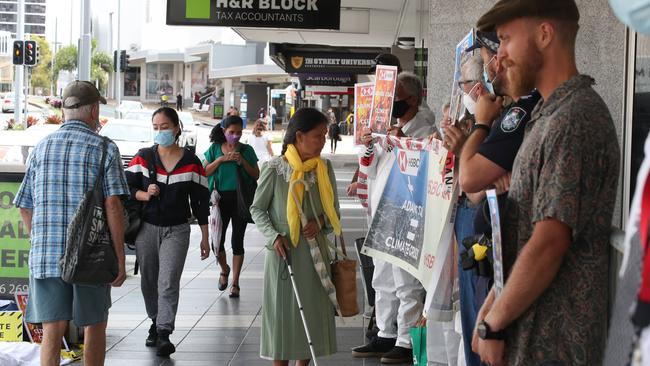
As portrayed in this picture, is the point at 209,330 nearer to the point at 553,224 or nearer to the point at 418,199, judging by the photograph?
the point at 418,199

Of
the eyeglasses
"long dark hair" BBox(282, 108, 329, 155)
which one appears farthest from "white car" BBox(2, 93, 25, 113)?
the eyeglasses

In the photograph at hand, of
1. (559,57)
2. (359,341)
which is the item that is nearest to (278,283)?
(359,341)

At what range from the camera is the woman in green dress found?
607 cm

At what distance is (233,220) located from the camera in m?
10.7

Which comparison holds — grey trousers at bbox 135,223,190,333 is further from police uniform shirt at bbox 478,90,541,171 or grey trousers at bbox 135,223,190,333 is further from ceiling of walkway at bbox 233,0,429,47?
police uniform shirt at bbox 478,90,541,171

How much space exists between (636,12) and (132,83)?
4934 inches

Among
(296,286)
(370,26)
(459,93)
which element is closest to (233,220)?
(296,286)

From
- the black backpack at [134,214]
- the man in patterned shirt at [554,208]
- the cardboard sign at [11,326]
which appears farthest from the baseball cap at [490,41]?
the cardboard sign at [11,326]

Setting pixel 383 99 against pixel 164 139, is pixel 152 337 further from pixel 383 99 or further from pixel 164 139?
pixel 383 99

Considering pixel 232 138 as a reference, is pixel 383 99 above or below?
above

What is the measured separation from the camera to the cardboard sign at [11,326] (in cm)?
754

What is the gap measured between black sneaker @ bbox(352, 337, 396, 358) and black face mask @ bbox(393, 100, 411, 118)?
1818 millimetres

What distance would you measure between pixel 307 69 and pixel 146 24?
3568 inches

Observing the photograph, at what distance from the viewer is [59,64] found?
12138cm
